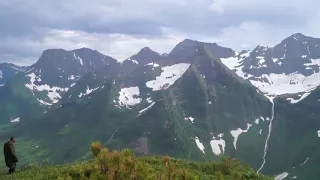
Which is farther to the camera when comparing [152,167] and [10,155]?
[10,155]

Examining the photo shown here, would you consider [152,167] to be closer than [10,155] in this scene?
Yes

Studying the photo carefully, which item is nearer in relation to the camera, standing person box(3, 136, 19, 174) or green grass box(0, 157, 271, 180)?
green grass box(0, 157, 271, 180)

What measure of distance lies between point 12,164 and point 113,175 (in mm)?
18350

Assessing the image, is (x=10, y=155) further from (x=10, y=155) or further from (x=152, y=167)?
(x=152, y=167)

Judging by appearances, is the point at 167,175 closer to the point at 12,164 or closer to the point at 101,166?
the point at 101,166

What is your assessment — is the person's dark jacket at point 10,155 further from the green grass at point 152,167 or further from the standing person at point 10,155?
the green grass at point 152,167

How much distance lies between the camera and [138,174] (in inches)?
652

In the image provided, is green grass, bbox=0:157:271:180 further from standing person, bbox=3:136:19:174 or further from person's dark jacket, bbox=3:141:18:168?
person's dark jacket, bbox=3:141:18:168

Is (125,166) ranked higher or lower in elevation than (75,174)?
higher

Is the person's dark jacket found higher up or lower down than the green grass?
higher up

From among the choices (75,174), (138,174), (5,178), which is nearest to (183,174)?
(138,174)

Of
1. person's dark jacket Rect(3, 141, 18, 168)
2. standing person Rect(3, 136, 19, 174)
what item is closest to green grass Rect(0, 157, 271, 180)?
standing person Rect(3, 136, 19, 174)


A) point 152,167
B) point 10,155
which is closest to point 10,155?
point 10,155

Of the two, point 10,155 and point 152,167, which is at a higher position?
point 10,155
